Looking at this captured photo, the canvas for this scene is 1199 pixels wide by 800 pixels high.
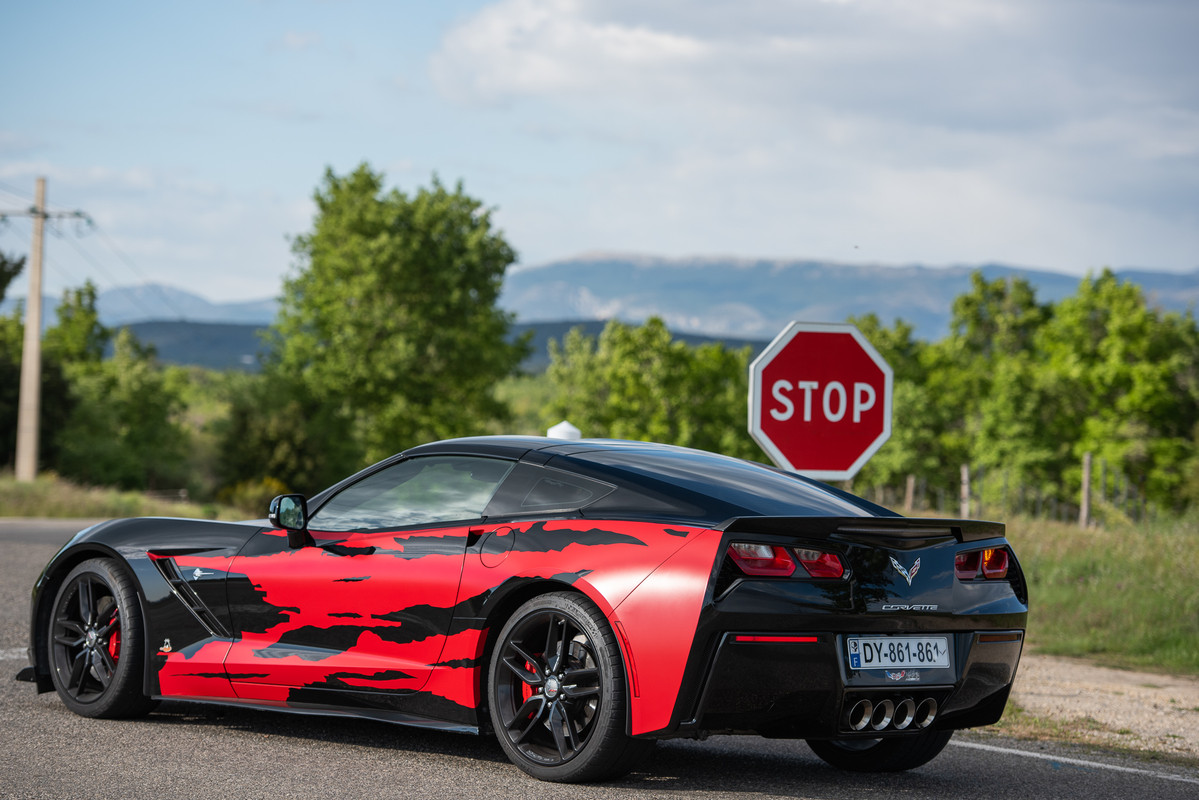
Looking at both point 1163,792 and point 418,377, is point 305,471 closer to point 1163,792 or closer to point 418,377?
point 418,377

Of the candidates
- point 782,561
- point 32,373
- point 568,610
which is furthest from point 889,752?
point 32,373

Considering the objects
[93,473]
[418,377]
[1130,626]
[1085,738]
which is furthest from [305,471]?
[1085,738]

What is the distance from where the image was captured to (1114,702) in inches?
310

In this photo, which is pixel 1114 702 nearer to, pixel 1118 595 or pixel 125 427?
pixel 1118 595

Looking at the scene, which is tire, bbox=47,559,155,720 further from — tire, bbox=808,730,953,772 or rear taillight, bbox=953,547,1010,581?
rear taillight, bbox=953,547,1010,581

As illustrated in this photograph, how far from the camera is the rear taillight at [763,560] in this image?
4238mm

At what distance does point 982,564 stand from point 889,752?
0.97 m

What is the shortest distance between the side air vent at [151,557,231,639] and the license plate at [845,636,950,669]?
9.20 ft

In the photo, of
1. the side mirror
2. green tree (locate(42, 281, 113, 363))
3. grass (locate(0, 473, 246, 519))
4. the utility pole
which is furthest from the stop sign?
green tree (locate(42, 281, 113, 363))

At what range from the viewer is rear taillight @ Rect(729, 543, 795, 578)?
424 cm

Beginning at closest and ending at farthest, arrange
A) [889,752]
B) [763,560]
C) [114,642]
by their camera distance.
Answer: [763,560] → [889,752] → [114,642]

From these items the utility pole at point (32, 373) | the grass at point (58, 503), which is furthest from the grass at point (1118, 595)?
the utility pole at point (32, 373)

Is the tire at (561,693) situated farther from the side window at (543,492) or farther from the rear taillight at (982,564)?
the rear taillight at (982,564)

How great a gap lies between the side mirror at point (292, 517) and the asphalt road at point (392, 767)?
0.87 metres
